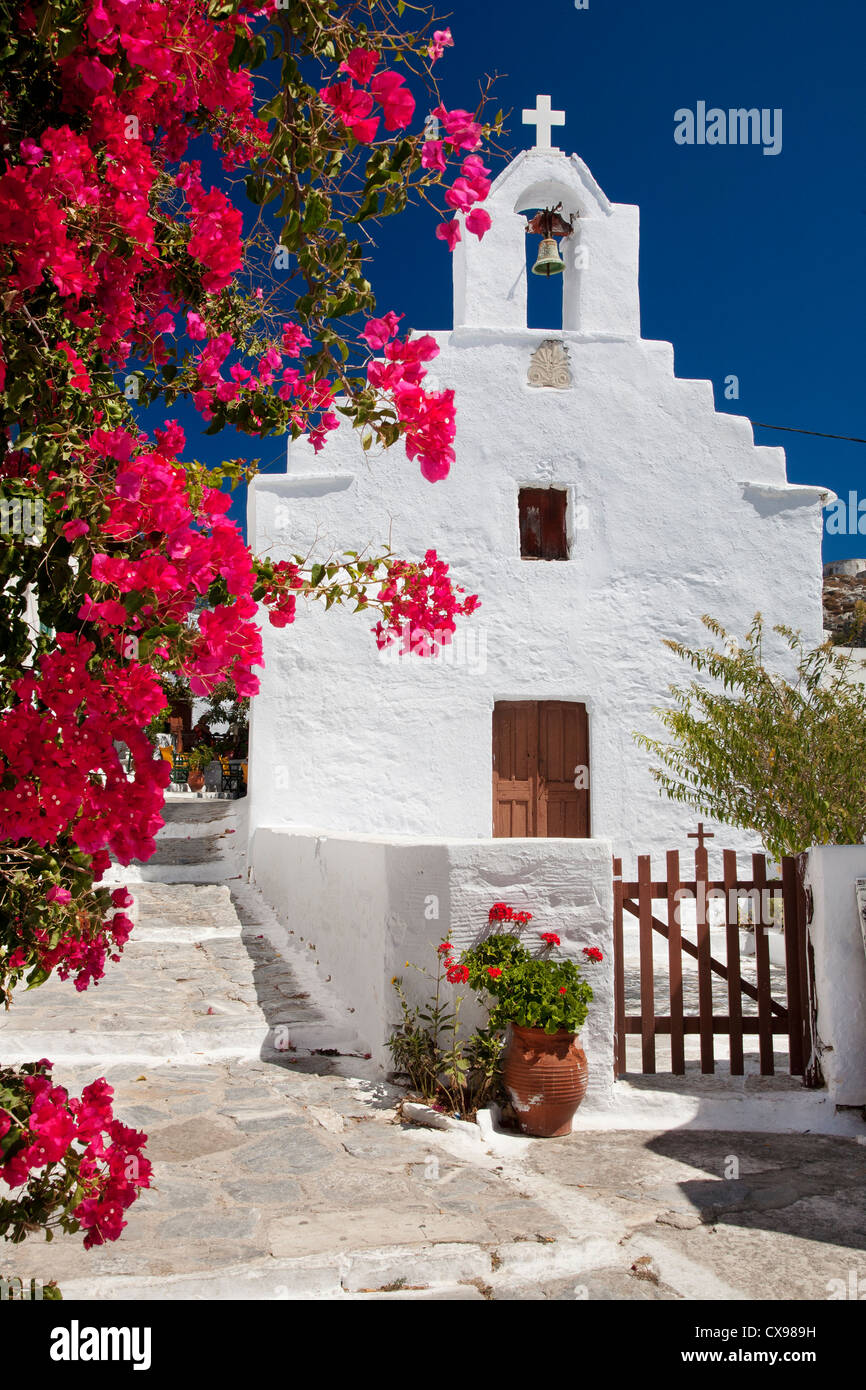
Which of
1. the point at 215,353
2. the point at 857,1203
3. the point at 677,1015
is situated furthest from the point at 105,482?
the point at 677,1015

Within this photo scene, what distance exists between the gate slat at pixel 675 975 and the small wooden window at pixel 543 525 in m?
6.22

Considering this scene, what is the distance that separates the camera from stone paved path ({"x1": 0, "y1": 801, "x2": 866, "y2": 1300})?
3314 millimetres

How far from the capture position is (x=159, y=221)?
7.93 feet

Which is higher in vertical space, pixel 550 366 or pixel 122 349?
pixel 550 366

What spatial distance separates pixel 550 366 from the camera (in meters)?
11.7

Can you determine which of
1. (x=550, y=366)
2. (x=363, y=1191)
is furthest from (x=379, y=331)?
(x=550, y=366)

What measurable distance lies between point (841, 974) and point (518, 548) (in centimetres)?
670

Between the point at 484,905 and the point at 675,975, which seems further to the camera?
the point at 675,975

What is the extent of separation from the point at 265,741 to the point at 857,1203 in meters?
7.48

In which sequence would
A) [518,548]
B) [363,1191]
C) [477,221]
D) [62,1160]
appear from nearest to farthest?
[62,1160] < [477,221] < [363,1191] < [518,548]

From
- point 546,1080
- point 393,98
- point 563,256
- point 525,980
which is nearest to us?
point 393,98

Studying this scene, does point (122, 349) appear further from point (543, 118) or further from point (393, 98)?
point (543, 118)

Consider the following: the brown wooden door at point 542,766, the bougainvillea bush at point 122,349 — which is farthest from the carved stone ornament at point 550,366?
the bougainvillea bush at point 122,349

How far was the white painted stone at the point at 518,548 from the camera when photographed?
424 inches
